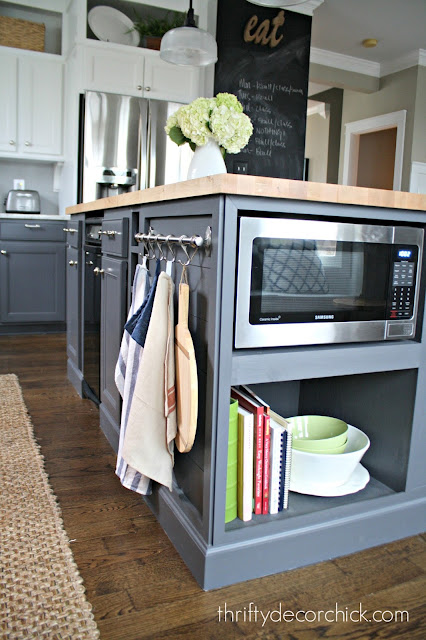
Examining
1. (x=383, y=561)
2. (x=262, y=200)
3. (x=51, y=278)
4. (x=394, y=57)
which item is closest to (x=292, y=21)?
(x=394, y=57)

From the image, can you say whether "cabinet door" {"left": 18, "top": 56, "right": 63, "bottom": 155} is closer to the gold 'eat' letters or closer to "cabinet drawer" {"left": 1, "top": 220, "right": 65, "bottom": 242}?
→ "cabinet drawer" {"left": 1, "top": 220, "right": 65, "bottom": 242}

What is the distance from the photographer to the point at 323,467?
1488 millimetres

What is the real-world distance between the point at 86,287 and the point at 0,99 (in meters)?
2.71

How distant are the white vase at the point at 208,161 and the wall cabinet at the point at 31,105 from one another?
3.30 meters

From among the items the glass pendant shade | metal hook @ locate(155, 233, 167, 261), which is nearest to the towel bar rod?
metal hook @ locate(155, 233, 167, 261)

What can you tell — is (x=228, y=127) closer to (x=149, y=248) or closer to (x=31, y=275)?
(x=149, y=248)

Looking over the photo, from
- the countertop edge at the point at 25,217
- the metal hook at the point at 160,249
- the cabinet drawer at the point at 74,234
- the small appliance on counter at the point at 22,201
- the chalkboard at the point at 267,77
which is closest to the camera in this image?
the metal hook at the point at 160,249

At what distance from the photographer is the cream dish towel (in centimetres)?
131

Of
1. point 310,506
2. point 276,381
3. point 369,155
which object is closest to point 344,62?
point 369,155

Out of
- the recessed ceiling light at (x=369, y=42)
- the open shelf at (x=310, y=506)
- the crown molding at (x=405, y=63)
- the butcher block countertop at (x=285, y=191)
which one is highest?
the recessed ceiling light at (x=369, y=42)

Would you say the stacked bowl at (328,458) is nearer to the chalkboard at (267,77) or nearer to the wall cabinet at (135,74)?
the chalkboard at (267,77)

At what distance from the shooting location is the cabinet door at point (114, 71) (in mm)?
4297


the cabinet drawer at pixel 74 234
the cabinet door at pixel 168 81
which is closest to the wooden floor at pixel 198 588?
the cabinet drawer at pixel 74 234

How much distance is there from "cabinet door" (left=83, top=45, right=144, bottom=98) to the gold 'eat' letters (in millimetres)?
890
